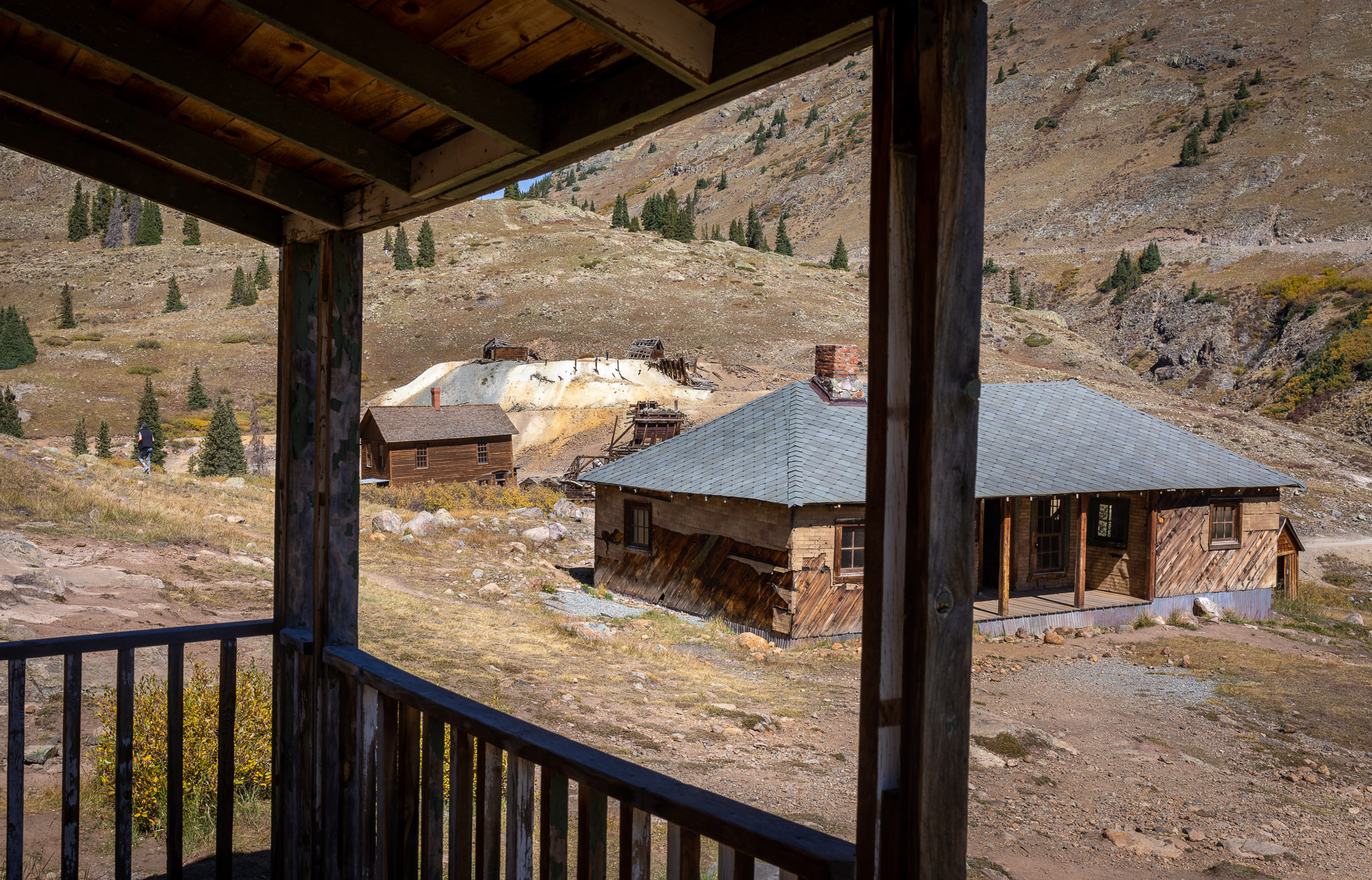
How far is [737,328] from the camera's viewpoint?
191 ft

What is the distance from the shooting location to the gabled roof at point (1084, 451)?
1675 cm

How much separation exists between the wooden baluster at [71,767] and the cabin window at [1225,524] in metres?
19.8

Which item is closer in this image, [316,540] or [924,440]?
[924,440]

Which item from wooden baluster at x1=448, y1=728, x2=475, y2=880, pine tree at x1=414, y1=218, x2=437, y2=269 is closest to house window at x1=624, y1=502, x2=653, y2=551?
wooden baluster at x1=448, y1=728, x2=475, y2=880

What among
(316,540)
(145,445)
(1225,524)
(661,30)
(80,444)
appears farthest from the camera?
(80,444)

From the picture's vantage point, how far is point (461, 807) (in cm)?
253

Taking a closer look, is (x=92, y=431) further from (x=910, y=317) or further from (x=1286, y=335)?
(x=1286, y=335)

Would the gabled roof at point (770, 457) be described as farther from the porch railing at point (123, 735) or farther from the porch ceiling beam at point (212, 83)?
the porch ceiling beam at point (212, 83)

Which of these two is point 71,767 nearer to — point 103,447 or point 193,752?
point 193,752

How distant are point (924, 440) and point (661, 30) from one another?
0.95m

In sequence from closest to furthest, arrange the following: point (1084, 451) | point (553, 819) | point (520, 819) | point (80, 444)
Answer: point (553, 819)
point (520, 819)
point (1084, 451)
point (80, 444)

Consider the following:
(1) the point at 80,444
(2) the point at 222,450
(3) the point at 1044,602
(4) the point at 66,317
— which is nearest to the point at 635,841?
(3) the point at 1044,602

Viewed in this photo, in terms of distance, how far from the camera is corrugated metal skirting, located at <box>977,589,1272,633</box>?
1622 centimetres

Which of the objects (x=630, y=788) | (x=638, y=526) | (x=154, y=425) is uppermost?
(x=154, y=425)
